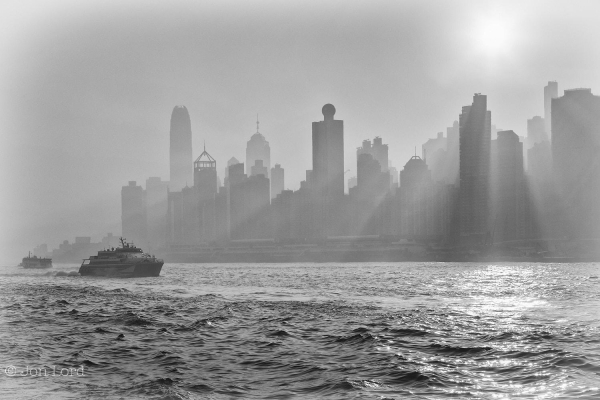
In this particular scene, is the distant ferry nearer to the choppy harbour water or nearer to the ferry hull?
the ferry hull

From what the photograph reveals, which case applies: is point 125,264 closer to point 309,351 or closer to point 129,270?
point 129,270

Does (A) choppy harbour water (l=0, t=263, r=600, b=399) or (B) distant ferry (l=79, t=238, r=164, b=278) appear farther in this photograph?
(B) distant ferry (l=79, t=238, r=164, b=278)

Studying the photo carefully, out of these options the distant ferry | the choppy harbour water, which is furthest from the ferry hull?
the choppy harbour water

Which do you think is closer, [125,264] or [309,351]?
[309,351]

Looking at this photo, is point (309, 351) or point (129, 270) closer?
point (309, 351)

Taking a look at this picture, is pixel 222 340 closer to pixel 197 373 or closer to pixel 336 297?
pixel 197 373

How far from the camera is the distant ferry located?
153 metres

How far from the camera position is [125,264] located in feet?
501

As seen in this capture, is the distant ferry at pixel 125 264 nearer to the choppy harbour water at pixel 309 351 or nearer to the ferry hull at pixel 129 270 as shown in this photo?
the ferry hull at pixel 129 270

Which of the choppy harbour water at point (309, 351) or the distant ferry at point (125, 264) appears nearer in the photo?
the choppy harbour water at point (309, 351)

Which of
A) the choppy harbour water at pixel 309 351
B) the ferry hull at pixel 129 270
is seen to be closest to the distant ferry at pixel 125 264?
the ferry hull at pixel 129 270

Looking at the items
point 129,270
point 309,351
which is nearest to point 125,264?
point 129,270

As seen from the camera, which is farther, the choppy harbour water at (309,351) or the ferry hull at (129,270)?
the ferry hull at (129,270)

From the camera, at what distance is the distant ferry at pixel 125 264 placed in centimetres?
15262
